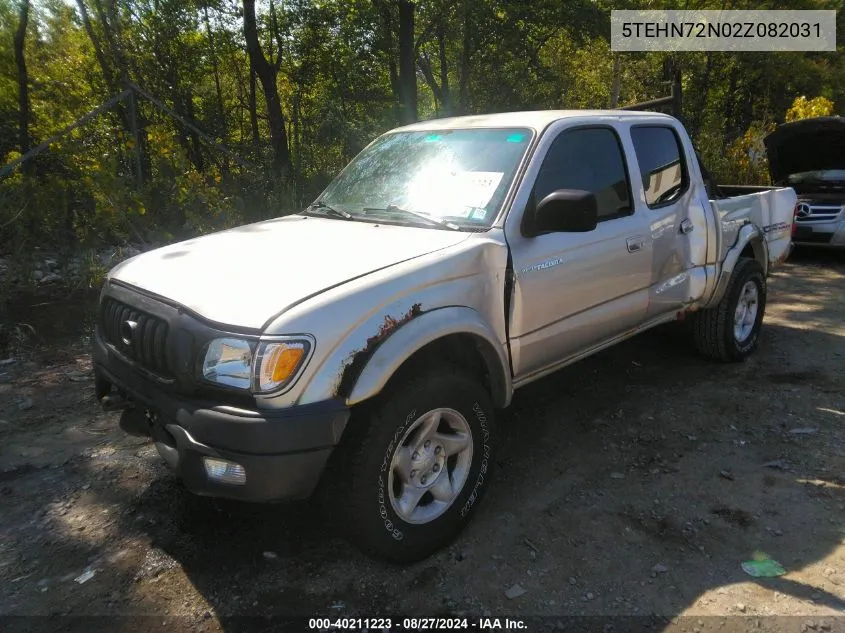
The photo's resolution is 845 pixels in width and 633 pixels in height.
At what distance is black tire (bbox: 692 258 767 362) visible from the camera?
4660 millimetres

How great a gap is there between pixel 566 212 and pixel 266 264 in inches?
54.9

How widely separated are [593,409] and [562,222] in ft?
5.63

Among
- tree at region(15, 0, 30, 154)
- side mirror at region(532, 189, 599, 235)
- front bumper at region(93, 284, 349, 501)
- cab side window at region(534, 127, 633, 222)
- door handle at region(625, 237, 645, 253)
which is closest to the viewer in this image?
front bumper at region(93, 284, 349, 501)

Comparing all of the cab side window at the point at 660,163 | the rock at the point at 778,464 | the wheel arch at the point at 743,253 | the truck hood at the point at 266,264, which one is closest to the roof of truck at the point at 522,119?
the cab side window at the point at 660,163

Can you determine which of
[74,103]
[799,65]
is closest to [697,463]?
[74,103]

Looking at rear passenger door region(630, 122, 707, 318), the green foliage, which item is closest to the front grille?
rear passenger door region(630, 122, 707, 318)

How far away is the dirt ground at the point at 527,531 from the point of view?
2391mm

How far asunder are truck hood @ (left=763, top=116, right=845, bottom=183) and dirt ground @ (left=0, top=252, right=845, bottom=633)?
6038 millimetres

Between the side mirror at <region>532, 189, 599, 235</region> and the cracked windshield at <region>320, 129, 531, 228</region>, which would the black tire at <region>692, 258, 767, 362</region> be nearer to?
the side mirror at <region>532, 189, 599, 235</region>

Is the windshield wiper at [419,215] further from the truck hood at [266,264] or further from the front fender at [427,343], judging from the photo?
the front fender at [427,343]

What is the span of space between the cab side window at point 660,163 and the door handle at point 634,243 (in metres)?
0.32

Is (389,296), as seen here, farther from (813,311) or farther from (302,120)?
(302,120)

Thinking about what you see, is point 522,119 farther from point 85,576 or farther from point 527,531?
point 85,576

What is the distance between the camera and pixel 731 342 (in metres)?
4.77
